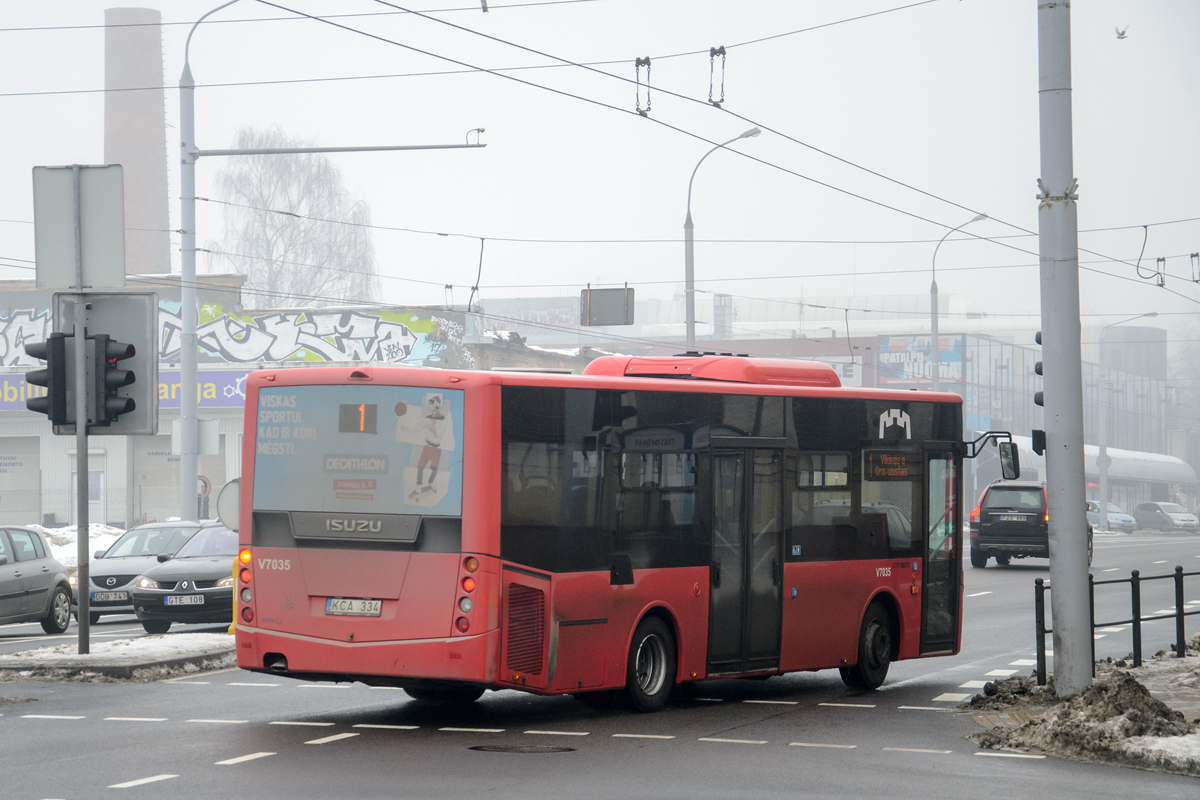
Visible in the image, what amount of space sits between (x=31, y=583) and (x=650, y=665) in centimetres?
1128

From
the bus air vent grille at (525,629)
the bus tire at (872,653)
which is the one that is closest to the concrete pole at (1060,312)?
the bus tire at (872,653)

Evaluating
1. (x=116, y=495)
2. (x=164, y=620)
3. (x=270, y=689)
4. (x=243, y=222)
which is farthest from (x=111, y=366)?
(x=243, y=222)

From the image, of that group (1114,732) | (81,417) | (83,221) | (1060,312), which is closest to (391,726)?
(1114,732)

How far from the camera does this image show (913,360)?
3780 inches

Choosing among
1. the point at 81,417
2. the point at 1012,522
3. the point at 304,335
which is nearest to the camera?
the point at 81,417

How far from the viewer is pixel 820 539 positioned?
1310 centimetres

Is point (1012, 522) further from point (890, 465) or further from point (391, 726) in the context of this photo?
point (391, 726)

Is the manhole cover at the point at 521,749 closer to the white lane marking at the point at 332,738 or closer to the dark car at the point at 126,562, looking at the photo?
the white lane marking at the point at 332,738

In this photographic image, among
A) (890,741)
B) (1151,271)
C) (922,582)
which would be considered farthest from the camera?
(1151,271)

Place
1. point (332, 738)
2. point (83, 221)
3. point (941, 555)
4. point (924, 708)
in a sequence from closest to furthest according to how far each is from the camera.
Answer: point (332, 738)
point (924, 708)
point (941, 555)
point (83, 221)

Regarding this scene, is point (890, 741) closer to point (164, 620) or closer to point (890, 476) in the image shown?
point (890, 476)

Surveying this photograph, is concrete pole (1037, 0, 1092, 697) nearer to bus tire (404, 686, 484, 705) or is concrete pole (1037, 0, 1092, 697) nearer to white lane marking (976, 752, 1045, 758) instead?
white lane marking (976, 752, 1045, 758)

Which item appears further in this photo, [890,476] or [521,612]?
[890,476]

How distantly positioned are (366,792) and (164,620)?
12.1 m
